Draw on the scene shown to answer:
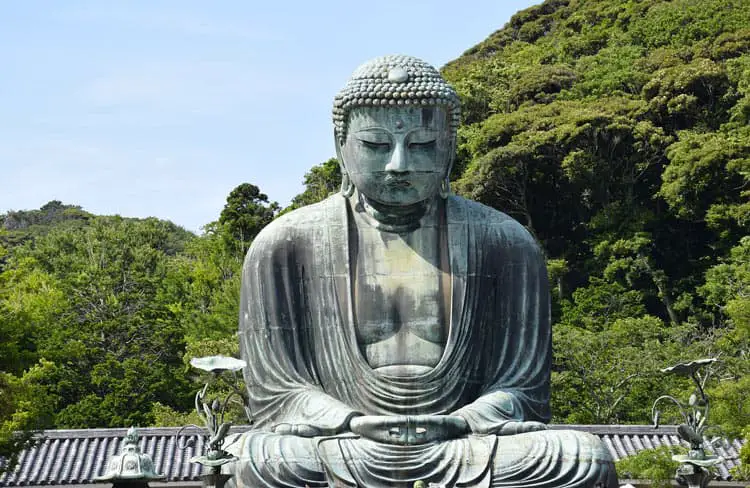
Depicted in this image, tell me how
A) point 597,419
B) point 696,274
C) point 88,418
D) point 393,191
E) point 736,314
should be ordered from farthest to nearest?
point 696,274
point 88,418
point 597,419
point 736,314
point 393,191

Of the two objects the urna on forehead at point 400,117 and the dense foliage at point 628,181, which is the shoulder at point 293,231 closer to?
the urna on forehead at point 400,117

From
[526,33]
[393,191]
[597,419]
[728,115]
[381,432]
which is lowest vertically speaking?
[597,419]

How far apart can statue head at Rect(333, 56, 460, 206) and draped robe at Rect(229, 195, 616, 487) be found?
17.1 inches

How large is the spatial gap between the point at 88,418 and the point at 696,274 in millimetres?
14920

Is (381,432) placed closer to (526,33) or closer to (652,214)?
(652,214)

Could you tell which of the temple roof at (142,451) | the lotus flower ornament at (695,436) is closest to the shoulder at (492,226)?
the lotus flower ornament at (695,436)

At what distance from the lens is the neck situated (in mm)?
11523

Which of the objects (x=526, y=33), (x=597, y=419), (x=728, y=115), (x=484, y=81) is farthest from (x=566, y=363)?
(x=526, y=33)

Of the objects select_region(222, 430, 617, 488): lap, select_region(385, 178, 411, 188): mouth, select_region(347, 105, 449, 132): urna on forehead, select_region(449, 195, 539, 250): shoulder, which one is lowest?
select_region(222, 430, 617, 488): lap

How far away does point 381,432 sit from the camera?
1048 centimetres

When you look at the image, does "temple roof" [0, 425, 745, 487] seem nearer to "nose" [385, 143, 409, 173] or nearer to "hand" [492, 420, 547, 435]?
"nose" [385, 143, 409, 173]

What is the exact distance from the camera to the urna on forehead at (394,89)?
1129 cm

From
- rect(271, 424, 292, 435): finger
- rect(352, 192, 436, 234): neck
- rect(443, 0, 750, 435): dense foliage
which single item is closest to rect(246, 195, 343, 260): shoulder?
rect(352, 192, 436, 234): neck

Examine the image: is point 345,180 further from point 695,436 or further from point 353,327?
point 695,436
